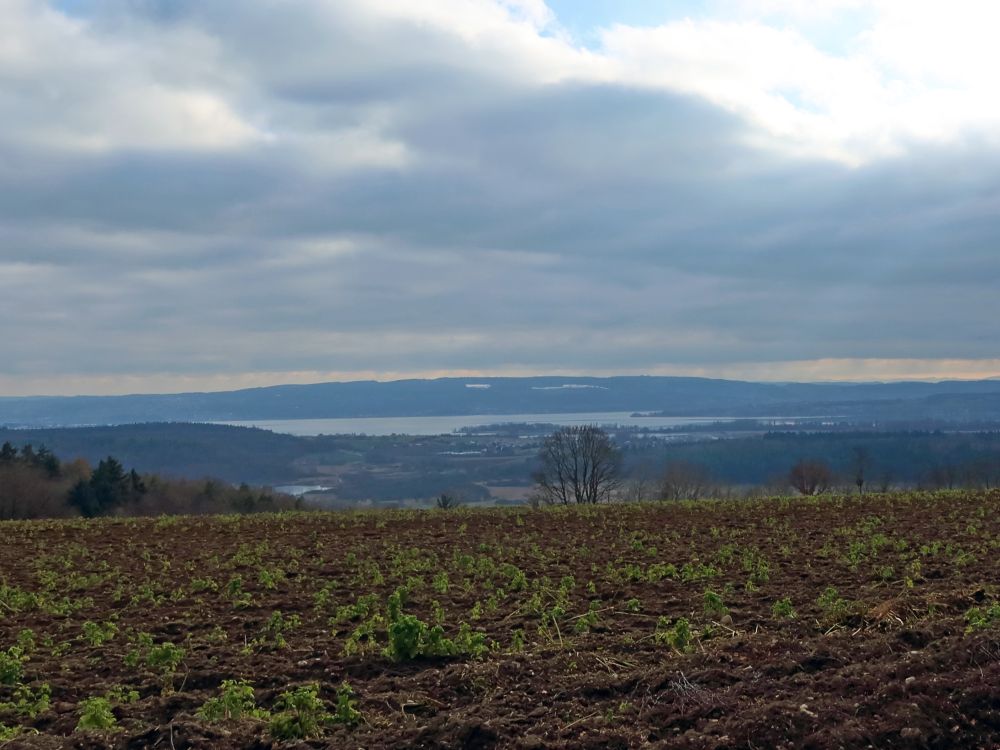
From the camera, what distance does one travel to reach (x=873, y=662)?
26.4ft

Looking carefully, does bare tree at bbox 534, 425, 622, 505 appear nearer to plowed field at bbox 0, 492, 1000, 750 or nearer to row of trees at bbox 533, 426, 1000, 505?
row of trees at bbox 533, 426, 1000, 505

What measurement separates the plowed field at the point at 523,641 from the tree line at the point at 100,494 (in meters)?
43.7

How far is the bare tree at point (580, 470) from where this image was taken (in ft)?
226

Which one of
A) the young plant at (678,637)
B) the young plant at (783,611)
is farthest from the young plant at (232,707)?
the young plant at (783,611)

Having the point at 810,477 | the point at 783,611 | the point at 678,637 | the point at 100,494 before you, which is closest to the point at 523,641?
the point at 678,637

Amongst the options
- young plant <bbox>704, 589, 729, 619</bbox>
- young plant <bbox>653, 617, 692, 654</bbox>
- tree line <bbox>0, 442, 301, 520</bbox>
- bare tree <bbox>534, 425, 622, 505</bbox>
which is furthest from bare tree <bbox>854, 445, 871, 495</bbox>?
young plant <bbox>653, 617, 692, 654</bbox>

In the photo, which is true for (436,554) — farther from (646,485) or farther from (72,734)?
(646,485)

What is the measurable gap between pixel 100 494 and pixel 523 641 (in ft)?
191

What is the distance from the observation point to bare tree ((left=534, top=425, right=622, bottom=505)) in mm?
68750

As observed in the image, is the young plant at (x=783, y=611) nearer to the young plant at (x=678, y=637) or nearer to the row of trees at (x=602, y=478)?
the young plant at (x=678, y=637)

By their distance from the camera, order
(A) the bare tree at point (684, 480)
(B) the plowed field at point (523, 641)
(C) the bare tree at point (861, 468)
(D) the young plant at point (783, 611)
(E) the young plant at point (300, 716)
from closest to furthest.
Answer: (B) the plowed field at point (523, 641), (E) the young plant at point (300, 716), (D) the young plant at point (783, 611), (C) the bare tree at point (861, 468), (A) the bare tree at point (684, 480)

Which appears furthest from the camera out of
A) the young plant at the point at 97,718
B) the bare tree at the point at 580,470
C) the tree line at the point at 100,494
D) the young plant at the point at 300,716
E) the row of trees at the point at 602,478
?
the bare tree at the point at 580,470

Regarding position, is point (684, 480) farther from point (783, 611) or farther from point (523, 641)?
point (523, 641)

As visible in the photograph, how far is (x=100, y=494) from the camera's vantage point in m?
61.2
